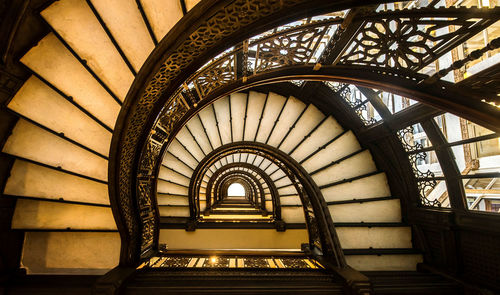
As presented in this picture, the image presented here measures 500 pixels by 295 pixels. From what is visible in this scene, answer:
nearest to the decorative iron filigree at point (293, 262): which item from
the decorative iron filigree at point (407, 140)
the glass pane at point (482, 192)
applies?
the decorative iron filigree at point (407, 140)

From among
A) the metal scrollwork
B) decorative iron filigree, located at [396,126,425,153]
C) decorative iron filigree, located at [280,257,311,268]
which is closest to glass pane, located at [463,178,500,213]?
decorative iron filigree, located at [396,126,425,153]

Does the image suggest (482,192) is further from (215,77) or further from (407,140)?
(215,77)

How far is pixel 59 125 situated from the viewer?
7.89ft

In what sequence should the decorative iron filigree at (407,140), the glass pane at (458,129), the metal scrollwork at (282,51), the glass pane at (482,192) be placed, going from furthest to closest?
the glass pane at (482,192) → the decorative iron filigree at (407,140) → the glass pane at (458,129) → the metal scrollwork at (282,51)

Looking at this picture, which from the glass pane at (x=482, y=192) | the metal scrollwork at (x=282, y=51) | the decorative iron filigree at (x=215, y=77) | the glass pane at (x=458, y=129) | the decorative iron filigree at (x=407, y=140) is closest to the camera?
the metal scrollwork at (x=282, y=51)

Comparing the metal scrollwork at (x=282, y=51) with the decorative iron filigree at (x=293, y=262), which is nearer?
the metal scrollwork at (x=282, y=51)

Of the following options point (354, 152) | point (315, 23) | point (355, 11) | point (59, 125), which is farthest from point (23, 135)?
point (354, 152)

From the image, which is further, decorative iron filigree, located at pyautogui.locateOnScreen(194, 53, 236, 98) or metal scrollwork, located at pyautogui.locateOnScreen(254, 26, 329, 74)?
decorative iron filigree, located at pyautogui.locateOnScreen(194, 53, 236, 98)

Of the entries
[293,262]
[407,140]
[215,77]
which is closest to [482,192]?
[407,140]

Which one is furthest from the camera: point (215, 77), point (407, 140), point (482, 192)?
point (482, 192)

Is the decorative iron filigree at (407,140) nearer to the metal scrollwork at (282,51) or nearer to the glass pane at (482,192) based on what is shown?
the glass pane at (482,192)

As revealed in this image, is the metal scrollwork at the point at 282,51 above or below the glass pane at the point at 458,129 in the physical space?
above

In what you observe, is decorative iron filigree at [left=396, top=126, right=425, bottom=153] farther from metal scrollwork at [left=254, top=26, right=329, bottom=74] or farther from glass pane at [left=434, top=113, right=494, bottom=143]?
metal scrollwork at [left=254, top=26, right=329, bottom=74]

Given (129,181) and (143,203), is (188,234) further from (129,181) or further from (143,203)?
(129,181)
